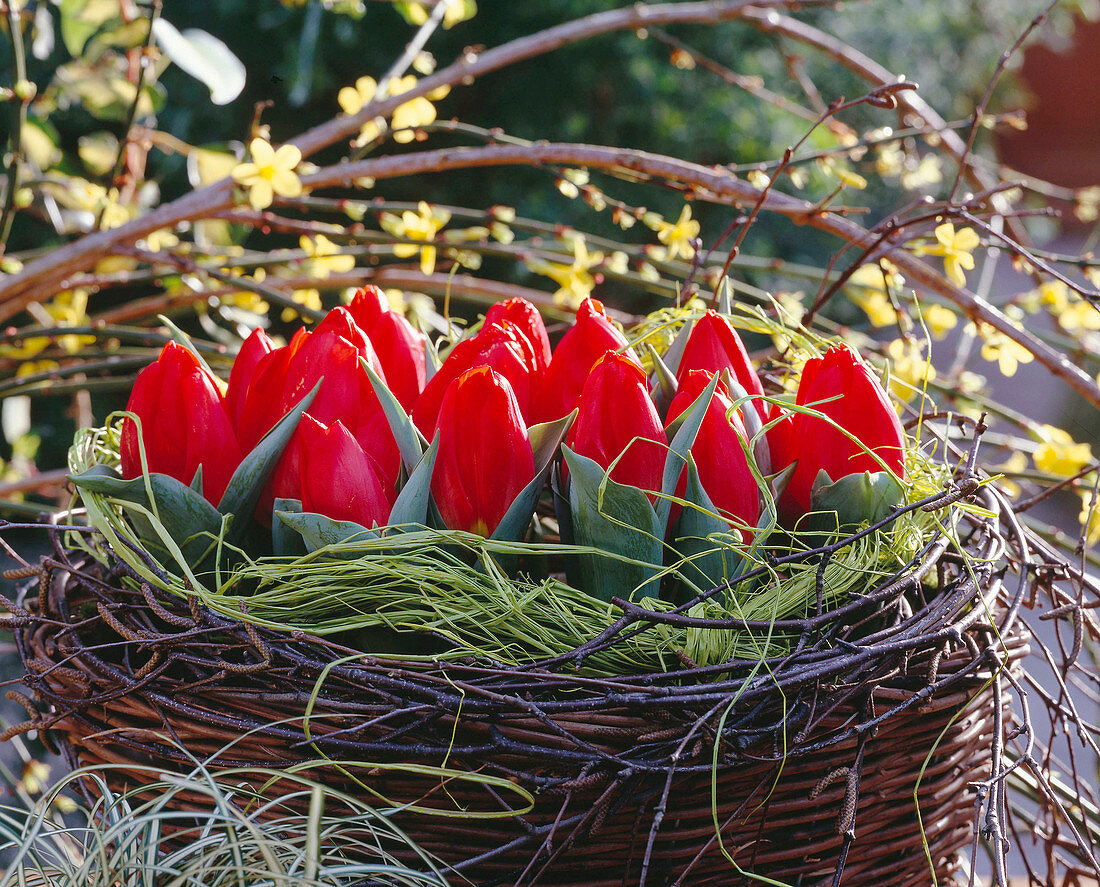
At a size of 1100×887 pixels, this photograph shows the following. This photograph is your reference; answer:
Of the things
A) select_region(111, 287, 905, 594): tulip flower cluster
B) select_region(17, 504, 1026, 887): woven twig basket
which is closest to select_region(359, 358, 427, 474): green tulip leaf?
select_region(111, 287, 905, 594): tulip flower cluster

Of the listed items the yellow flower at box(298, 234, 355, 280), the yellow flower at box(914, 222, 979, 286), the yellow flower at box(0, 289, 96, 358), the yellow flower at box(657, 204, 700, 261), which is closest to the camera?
the yellow flower at box(914, 222, 979, 286)

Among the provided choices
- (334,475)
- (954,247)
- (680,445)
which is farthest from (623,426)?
(954,247)

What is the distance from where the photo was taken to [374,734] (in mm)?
355

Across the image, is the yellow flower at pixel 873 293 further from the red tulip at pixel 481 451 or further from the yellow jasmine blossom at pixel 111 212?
the yellow jasmine blossom at pixel 111 212

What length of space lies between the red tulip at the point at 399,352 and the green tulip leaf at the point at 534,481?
102 mm

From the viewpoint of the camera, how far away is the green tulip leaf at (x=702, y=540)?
42 centimetres

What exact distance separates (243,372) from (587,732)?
0.98 feet

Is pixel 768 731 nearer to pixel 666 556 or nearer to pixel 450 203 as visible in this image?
pixel 666 556

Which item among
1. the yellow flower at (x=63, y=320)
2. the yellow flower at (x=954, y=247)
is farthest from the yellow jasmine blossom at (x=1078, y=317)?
the yellow flower at (x=63, y=320)

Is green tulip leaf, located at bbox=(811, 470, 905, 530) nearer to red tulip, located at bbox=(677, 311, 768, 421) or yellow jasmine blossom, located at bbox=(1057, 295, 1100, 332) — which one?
red tulip, located at bbox=(677, 311, 768, 421)

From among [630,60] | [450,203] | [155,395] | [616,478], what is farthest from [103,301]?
[616,478]

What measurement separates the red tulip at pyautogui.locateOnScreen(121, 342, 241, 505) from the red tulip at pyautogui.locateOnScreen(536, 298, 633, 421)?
0.17m

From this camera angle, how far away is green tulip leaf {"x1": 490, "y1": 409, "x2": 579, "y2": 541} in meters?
0.43

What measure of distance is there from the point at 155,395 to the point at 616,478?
0.25 meters
